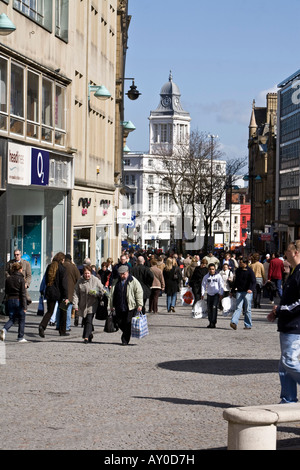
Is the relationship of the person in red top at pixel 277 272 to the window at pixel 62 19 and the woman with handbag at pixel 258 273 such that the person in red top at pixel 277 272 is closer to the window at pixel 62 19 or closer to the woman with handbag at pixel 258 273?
the woman with handbag at pixel 258 273

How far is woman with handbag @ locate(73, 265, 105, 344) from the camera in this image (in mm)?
18969

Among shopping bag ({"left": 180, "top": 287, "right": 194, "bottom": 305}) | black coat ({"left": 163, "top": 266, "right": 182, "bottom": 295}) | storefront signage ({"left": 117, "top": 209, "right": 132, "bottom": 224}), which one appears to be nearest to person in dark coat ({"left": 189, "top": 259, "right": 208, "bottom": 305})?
shopping bag ({"left": 180, "top": 287, "right": 194, "bottom": 305})

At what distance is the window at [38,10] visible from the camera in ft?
85.3

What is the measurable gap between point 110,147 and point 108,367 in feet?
98.5

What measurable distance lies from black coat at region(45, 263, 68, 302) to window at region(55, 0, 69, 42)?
479 inches

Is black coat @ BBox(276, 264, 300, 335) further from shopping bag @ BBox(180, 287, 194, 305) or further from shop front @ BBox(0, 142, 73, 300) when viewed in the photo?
shopping bag @ BBox(180, 287, 194, 305)

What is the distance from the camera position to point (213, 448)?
8750 mm

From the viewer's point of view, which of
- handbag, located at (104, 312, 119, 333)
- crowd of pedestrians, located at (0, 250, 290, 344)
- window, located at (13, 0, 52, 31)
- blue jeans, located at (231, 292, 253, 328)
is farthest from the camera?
window, located at (13, 0, 52, 31)

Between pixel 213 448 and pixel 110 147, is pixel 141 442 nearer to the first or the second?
pixel 213 448

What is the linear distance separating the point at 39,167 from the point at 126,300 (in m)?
9.64

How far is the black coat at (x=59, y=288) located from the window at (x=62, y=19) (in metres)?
12.2

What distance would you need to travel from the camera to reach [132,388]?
41.7 ft

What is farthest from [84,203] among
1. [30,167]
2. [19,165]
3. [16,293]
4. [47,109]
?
[16,293]
